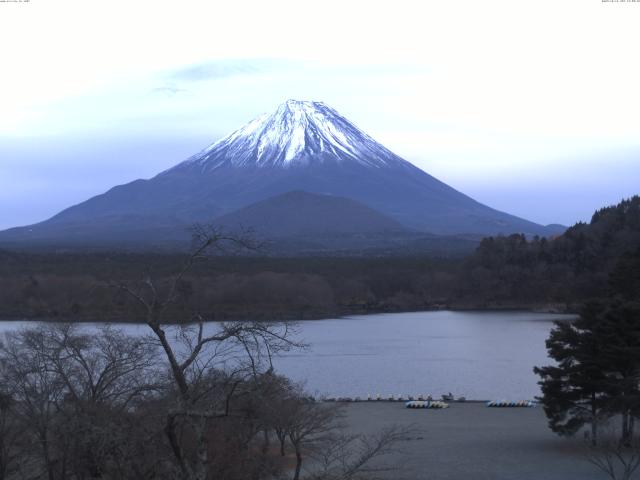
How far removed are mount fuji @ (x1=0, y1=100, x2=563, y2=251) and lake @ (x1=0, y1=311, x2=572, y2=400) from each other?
72.5m

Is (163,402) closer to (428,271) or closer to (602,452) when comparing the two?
(602,452)

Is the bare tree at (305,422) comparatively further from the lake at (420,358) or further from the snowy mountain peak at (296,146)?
the snowy mountain peak at (296,146)

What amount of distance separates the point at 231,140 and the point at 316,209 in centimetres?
3322

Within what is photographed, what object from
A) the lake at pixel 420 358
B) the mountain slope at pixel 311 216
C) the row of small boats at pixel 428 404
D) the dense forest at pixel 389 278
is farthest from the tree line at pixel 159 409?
the mountain slope at pixel 311 216

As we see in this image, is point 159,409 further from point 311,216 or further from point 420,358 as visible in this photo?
point 311,216

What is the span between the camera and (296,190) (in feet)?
412

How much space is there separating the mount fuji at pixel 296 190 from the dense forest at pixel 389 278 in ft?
164

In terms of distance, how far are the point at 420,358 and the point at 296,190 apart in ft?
322

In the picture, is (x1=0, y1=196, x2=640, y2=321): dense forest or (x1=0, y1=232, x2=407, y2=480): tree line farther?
(x1=0, y1=196, x2=640, y2=321): dense forest

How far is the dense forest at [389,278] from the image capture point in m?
48.4

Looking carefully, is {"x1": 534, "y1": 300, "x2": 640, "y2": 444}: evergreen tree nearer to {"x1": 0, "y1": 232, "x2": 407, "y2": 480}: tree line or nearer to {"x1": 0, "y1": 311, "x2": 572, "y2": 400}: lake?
{"x1": 0, "y1": 232, "x2": 407, "y2": 480}: tree line

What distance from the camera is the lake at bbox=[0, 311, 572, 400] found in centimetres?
2228

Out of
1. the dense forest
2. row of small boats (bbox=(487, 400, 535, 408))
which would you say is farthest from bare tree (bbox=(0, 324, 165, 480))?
the dense forest

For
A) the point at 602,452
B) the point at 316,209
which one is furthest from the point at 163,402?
the point at 316,209
